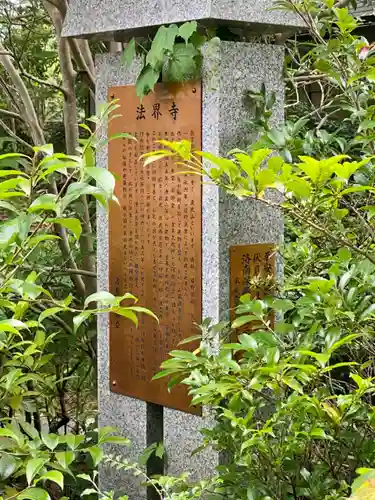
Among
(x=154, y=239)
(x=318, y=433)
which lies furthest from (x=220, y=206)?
(x=318, y=433)

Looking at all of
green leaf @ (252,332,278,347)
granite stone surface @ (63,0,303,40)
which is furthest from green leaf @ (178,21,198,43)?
green leaf @ (252,332,278,347)

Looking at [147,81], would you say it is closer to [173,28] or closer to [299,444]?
[173,28]

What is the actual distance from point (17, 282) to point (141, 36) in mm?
1834

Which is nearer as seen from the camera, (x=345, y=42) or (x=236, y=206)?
(x=345, y=42)

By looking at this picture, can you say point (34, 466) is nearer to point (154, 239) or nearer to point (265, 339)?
point (265, 339)

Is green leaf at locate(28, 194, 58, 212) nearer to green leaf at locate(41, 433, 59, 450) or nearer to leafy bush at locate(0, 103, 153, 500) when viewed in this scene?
leafy bush at locate(0, 103, 153, 500)

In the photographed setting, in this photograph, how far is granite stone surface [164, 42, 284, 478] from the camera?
344 centimetres

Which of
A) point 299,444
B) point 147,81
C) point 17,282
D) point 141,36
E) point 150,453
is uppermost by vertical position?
point 141,36

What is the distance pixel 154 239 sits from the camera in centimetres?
375

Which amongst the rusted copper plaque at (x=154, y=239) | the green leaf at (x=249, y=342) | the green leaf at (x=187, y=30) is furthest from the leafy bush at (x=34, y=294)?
the green leaf at (x=187, y=30)

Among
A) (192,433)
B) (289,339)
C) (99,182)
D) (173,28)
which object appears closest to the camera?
(99,182)

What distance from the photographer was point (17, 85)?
4.86 meters

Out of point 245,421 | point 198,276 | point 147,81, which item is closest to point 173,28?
point 147,81

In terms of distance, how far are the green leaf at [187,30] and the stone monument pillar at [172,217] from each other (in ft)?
0.23
